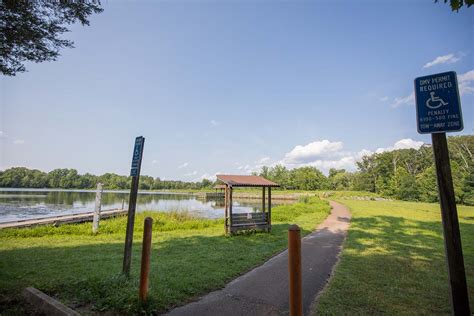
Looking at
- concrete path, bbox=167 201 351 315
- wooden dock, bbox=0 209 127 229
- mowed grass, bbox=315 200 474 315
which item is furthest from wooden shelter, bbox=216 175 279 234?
wooden dock, bbox=0 209 127 229

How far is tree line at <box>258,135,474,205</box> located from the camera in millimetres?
34753

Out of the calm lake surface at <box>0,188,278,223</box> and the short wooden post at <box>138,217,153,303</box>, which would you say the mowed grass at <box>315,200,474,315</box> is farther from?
the calm lake surface at <box>0,188,278,223</box>

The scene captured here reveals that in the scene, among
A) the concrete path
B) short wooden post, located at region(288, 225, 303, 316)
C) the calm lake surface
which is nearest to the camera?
short wooden post, located at region(288, 225, 303, 316)

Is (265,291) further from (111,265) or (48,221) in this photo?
(48,221)

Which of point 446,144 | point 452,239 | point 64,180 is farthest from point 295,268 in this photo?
point 64,180

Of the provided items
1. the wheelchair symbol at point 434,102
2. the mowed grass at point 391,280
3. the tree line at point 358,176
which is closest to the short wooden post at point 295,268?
the mowed grass at point 391,280

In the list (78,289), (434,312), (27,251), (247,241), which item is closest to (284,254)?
(247,241)

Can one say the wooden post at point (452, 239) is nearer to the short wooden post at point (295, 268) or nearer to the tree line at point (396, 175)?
the short wooden post at point (295, 268)

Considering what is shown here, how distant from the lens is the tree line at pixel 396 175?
34.8 m

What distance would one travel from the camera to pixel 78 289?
383 centimetres

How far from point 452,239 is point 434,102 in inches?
50.9

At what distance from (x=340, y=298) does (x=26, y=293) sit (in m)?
4.53

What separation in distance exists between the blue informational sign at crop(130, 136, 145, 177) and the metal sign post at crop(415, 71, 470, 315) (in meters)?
3.90

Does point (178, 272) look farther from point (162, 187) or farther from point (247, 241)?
point (162, 187)
